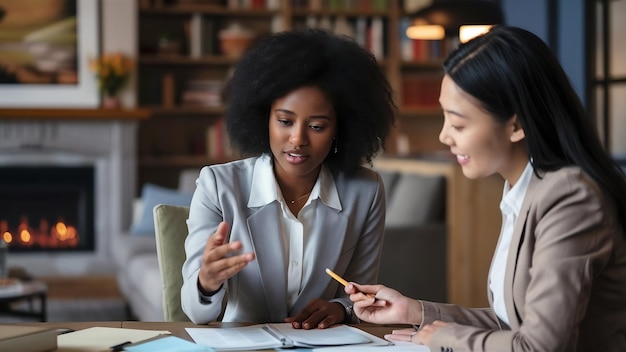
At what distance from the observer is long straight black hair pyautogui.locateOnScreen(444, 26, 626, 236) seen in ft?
4.77

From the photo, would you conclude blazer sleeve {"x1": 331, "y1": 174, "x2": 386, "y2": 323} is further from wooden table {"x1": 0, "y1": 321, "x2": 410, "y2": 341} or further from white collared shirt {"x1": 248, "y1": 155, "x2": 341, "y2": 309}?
wooden table {"x1": 0, "y1": 321, "x2": 410, "y2": 341}

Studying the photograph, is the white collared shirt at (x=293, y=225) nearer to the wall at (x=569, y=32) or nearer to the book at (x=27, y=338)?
the book at (x=27, y=338)

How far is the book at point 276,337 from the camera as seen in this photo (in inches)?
65.5

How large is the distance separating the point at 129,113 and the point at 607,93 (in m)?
→ 3.20

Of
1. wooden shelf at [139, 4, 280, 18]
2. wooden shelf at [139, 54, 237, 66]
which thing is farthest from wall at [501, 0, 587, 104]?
wooden shelf at [139, 54, 237, 66]

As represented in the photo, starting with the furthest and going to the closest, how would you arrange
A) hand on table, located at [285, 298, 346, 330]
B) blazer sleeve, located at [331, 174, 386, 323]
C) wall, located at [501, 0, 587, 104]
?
1. wall, located at [501, 0, 587, 104]
2. blazer sleeve, located at [331, 174, 386, 323]
3. hand on table, located at [285, 298, 346, 330]

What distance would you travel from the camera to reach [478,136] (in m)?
1.52

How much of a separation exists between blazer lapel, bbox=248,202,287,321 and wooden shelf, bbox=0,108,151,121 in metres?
4.87

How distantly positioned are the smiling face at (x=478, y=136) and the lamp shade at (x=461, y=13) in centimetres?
312

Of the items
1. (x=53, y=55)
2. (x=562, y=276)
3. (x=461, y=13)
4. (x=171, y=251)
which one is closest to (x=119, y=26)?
(x=53, y=55)

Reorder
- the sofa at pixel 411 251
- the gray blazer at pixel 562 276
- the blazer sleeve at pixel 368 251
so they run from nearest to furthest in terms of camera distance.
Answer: the gray blazer at pixel 562 276, the blazer sleeve at pixel 368 251, the sofa at pixel 411 251

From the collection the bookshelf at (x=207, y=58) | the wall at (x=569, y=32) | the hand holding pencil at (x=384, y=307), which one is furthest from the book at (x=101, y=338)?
the bookshelf at (x=207, y=58)

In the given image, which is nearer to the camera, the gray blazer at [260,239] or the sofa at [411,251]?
the gray blazer at [260,239]

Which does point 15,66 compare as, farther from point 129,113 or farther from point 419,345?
point 419,345
